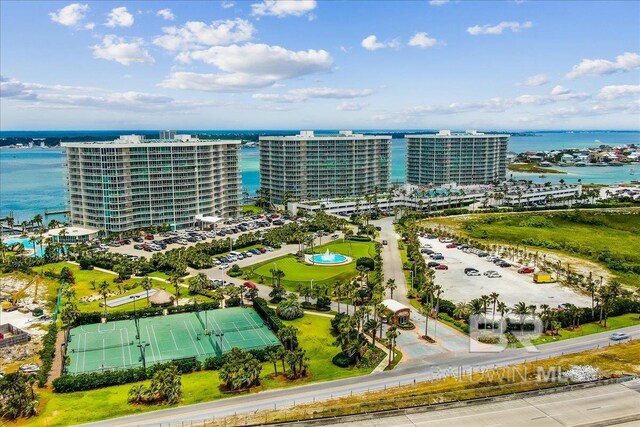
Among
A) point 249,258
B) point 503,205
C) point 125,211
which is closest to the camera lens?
point 249,258

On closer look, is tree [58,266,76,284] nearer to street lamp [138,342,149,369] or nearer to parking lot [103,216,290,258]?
parking lot [103,216,290,258]

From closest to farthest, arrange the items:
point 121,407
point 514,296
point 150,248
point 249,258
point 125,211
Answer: point 121,407, point 514,296, point 249,258, point 150,248, point 125,211

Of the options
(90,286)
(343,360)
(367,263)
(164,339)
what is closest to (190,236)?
(90,286)

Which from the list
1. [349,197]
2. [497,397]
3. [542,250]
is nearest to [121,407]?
[497,397]

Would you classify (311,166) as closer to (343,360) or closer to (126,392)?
(343,360)

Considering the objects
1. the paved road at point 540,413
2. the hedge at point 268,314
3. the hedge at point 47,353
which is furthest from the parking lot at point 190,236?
the paved road at point 540,413

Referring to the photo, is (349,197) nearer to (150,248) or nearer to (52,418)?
(150,248)
